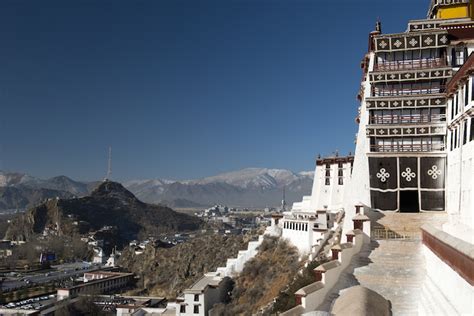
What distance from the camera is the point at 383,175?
84.8 ft

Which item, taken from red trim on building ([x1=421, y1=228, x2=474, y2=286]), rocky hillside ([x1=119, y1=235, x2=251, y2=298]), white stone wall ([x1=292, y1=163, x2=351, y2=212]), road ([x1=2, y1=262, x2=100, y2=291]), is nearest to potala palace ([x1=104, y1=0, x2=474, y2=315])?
red trim on building ([x1=421, y1=228, x2=474, y2=286])

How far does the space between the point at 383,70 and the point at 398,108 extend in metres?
2.41

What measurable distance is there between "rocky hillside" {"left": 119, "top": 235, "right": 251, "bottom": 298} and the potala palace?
48.8 m

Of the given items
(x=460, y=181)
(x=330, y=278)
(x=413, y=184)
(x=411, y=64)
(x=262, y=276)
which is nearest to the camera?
(x=330, y=278)

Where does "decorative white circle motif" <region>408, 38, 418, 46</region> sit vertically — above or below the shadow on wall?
above

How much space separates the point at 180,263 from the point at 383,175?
220ft

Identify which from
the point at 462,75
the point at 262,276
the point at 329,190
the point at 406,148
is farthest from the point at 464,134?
the point at 329,190

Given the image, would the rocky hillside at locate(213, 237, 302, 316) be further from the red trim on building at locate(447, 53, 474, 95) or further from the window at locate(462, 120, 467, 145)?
the window at locate(462, 120, 467, 145)

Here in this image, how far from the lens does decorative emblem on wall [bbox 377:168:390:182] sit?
84.4 ft

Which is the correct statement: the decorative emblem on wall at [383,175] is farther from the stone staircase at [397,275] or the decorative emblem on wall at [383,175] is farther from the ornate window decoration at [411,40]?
the ornate window decoration at [411,40]

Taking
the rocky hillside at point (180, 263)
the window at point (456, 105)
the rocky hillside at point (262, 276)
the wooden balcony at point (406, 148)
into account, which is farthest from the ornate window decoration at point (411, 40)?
the rocky hillside at point (180, 263)

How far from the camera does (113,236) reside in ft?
590

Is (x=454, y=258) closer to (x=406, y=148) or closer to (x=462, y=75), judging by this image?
(x=462, y=75)

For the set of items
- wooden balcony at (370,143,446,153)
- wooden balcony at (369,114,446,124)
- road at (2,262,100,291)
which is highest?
wooden balcony at (369,114,446,124)
